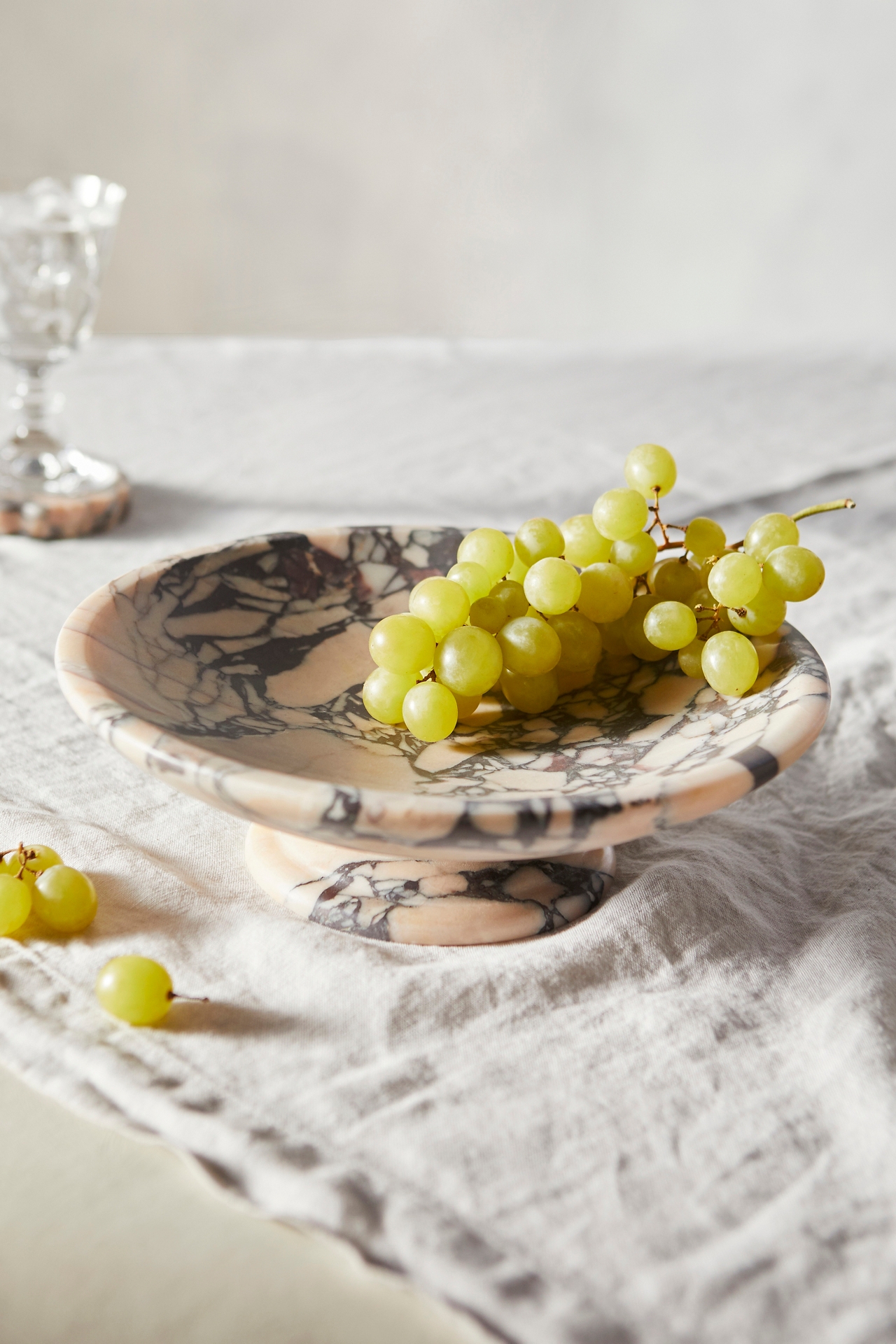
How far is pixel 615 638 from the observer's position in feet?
2.19

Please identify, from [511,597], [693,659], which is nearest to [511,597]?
[511,597]

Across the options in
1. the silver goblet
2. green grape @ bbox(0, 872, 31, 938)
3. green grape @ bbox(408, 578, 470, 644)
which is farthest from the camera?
the silver goblet

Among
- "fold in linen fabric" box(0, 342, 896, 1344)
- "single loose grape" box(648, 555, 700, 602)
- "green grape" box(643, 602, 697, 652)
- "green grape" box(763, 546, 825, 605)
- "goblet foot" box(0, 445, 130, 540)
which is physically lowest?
"fold in linen fabric" box(0, 342, 896, 1344)

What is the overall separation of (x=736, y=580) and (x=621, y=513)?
78 millimetres

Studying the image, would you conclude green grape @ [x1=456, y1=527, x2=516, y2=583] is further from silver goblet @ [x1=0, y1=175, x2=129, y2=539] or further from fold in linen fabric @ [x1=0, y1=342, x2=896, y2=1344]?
silver goblet @ [x1=0, y1=175, x2=129, y2=539]

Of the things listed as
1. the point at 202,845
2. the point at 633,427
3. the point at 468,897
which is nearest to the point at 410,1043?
the point at 468,897

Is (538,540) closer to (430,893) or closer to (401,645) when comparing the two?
(401,645)

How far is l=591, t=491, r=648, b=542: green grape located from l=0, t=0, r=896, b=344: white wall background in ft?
8.98

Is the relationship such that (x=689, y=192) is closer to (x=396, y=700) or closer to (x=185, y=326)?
(x=185, y=326)

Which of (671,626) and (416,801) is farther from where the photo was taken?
(671,626)

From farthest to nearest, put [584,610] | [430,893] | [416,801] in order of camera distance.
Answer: [584,610] → [430,893] → [416,801]

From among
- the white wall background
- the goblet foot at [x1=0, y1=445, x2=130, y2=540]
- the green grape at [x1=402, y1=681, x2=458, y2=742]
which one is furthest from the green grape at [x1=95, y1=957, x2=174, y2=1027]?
the white wall background

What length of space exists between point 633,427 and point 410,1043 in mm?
1046

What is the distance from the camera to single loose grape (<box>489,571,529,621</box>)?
639mm
